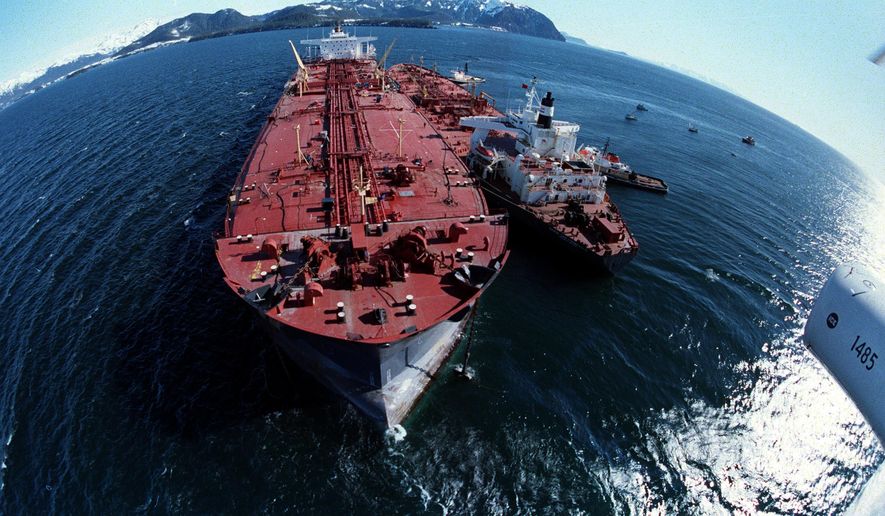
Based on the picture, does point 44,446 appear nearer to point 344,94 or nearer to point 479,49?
point 344,94

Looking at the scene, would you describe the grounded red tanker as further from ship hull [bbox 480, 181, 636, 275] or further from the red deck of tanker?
ship hull [bbox 480, 181, 636, 275]

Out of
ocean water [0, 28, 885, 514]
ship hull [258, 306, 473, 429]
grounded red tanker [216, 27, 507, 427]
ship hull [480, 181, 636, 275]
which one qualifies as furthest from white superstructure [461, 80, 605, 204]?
ship hull [258, 306, 473, 429]

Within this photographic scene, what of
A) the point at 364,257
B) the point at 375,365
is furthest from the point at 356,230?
the point at 375,365

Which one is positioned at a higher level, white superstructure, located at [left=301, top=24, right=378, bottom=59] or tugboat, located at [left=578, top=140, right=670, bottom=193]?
white superstructure, located at [left=301, top=24, right=378, bottom=59]

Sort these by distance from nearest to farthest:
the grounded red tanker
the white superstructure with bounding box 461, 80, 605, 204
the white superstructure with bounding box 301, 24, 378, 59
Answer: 1. the grounded red tanker
2. the white superstructure with bounding box 461, 80, 605, 204
3. the white superstructure with bounding box 301, 24, 378, 59

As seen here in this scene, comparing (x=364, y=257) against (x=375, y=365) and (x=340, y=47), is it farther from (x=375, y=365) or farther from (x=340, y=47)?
(x=340, y=47)

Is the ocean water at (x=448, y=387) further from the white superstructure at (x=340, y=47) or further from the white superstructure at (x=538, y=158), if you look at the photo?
the white superstructure at (x=340, y=47)
